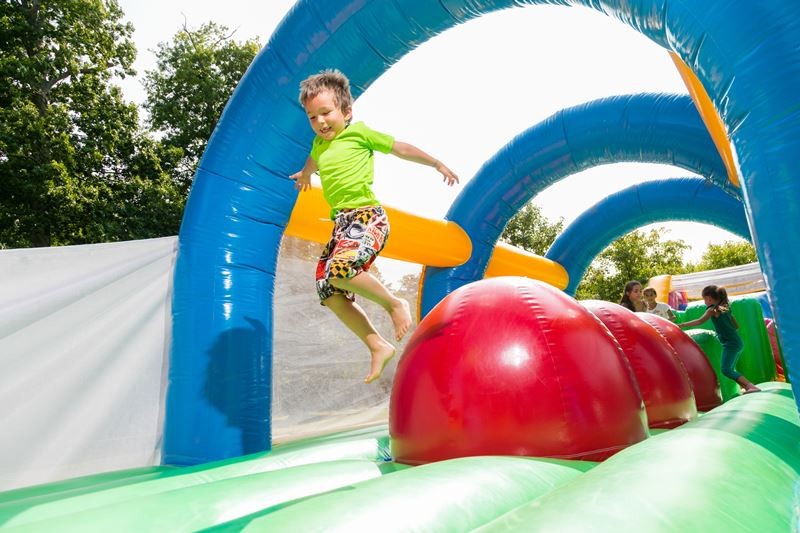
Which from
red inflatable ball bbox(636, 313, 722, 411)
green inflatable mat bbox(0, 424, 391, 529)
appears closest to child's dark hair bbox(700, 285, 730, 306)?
red inflatable ball bbox(636, 313, 722, 411)

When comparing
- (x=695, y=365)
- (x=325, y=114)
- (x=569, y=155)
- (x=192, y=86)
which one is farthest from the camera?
(x=192, y=86)

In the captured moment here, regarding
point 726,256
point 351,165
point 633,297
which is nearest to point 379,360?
point 351,165

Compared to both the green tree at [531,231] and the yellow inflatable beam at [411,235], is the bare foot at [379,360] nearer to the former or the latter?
the yellow inflatable beam at [411,235]

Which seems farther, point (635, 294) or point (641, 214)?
point (641, 214)

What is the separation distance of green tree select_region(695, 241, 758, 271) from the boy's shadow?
120ft

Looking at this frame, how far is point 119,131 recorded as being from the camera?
16422 mm

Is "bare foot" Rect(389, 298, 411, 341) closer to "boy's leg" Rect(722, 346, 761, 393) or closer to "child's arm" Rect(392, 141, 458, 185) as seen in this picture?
"child's arm" Rect(392, 141, 458, 185)

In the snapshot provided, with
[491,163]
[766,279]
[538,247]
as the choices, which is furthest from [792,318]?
[538,247]

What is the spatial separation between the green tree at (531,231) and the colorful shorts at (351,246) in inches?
1180

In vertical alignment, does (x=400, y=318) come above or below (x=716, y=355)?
above

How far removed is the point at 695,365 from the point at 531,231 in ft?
95.3

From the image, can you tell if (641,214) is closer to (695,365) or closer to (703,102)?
(695,365)

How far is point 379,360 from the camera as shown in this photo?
246cm

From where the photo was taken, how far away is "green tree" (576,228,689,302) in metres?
29.8
